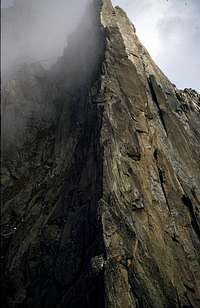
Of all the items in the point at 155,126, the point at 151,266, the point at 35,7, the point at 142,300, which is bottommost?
the point at 142,300

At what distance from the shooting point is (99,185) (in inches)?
1422

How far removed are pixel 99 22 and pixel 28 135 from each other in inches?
752

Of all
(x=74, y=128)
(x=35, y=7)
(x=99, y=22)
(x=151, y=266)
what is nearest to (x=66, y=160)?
(x=74, y=128)

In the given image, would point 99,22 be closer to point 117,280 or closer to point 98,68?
point 98,68

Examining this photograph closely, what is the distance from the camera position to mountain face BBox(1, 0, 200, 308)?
33250 millimetres

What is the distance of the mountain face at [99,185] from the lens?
33.2m

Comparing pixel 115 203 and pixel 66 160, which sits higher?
pixel 66 160

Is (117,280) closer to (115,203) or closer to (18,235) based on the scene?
(115,203)

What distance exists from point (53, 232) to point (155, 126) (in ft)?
58.7

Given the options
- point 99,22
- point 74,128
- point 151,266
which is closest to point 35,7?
point 99,22

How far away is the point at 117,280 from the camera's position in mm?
31375

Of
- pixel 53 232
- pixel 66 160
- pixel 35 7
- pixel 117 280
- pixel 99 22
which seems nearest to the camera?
pixel 117 280

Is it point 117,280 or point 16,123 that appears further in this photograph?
point 16,123

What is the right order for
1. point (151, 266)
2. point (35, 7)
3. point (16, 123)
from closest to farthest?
point (151, 266), point (16, 123), point (35, 7)
